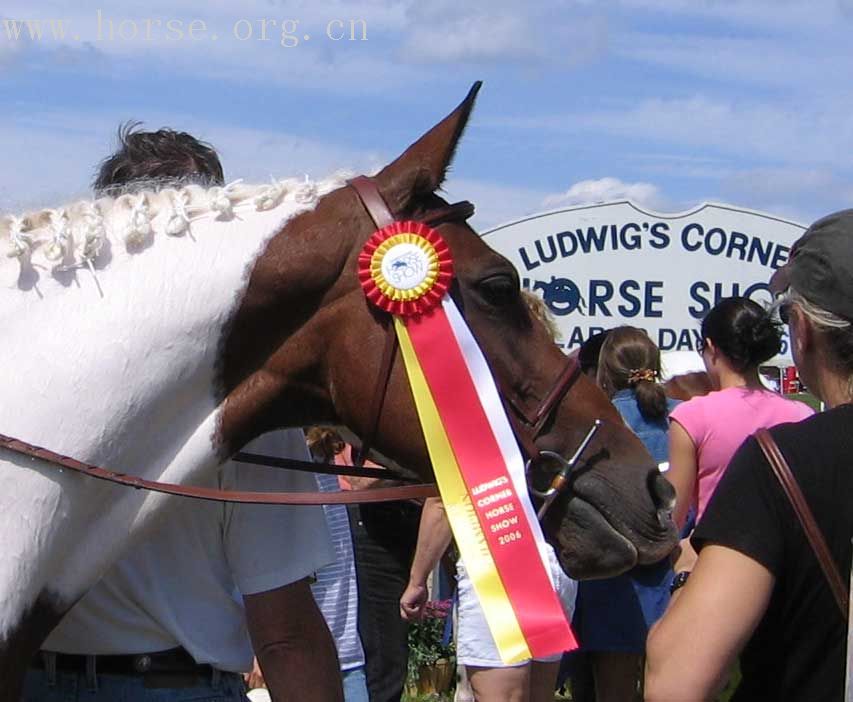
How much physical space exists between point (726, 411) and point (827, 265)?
129 inches

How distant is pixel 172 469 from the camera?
95.0 inches

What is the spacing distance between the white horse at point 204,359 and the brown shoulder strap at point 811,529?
629mm

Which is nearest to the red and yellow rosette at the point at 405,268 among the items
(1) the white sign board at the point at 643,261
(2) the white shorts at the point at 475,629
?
(2) the white shorts at the point at 475,629

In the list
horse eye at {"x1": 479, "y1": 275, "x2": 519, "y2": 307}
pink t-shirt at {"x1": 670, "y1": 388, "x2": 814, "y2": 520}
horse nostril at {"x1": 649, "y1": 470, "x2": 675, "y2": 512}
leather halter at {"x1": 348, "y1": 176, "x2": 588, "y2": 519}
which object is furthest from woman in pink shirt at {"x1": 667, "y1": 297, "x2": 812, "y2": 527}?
horse eye at {"x1": 479, "y1": 275, "x2": 519, "y2": 307}

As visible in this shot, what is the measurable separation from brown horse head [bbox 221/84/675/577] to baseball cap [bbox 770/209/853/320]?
640mm

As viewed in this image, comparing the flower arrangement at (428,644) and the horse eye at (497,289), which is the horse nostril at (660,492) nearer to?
the horse eye at (497,289)

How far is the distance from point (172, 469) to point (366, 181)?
0.73m

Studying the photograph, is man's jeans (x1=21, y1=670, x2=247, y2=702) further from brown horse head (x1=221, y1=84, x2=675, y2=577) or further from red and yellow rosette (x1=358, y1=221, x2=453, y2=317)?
red and yellow rosette (x1=358, y1=221, x2=453, y2=317)

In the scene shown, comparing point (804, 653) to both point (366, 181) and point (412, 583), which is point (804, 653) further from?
point (412, 583)

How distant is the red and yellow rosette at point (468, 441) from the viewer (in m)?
2.50

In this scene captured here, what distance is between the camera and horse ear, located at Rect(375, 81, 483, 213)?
2.57 meters

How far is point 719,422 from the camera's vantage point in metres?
5.20

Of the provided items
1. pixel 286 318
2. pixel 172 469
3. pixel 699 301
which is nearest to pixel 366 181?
pixel 286 318

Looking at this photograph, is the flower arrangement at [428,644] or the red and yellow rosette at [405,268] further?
the flower arrangement at [428,644]
